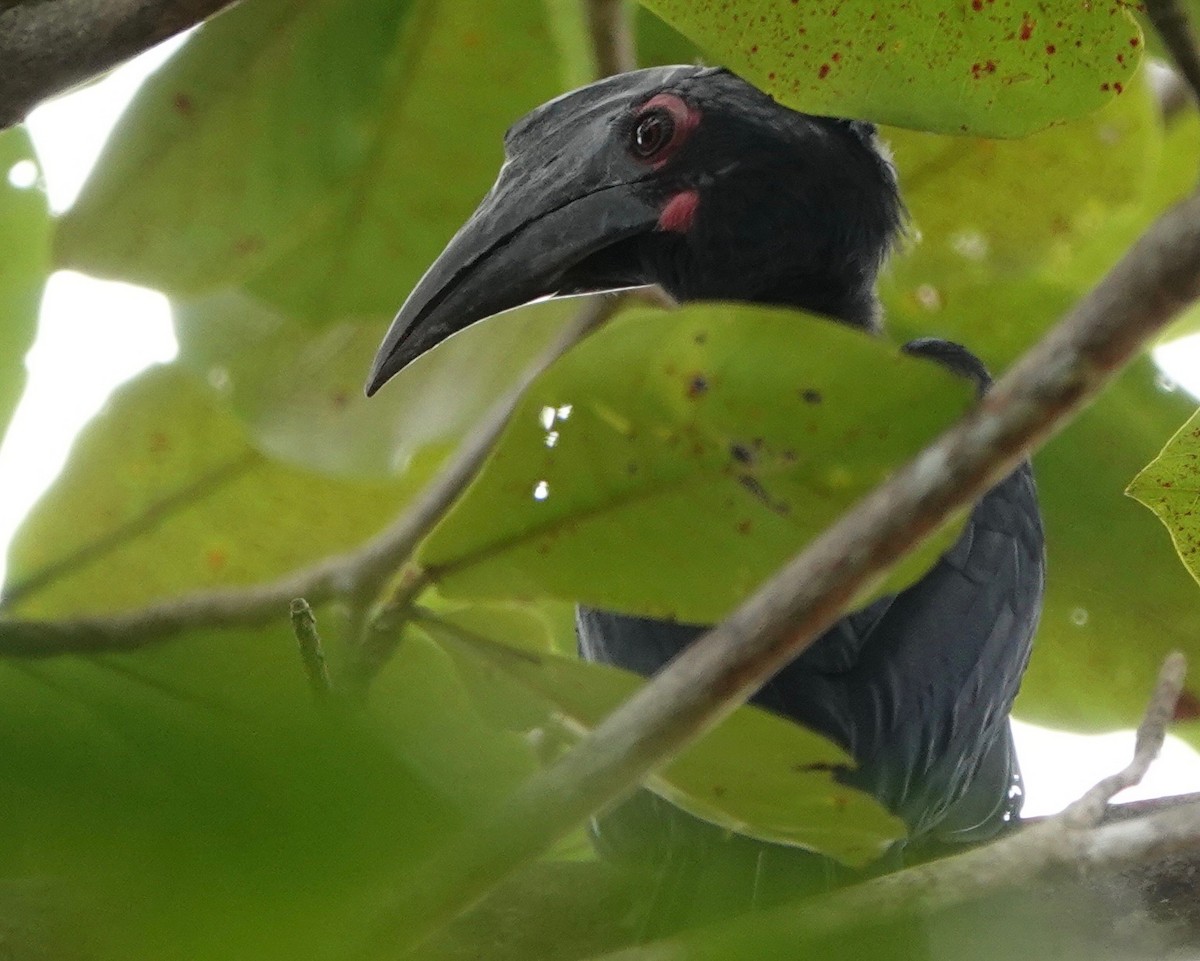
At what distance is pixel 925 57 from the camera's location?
1.43 meters

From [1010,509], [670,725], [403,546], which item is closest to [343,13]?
[403,546]

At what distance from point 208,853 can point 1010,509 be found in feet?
7.12

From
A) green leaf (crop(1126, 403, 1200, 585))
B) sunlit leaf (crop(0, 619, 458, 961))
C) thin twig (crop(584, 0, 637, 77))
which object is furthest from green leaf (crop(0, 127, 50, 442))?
sunlit leaf (crop(0, 619, 458, 961))

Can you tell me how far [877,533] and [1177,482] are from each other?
0.68 metres

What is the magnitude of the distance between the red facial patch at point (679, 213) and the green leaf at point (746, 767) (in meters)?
1.27

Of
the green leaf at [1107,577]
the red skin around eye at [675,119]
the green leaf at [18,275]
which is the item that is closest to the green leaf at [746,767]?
the green leaf at [18,275]

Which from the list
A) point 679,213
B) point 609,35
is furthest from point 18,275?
point 679,213

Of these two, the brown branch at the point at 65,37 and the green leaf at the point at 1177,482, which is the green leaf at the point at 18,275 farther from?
the green leaf at the point at 1177,482

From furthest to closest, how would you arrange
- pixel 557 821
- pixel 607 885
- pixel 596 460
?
pixel 607 885, pixel 596 460, pixel 557 821

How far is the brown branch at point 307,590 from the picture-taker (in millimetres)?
1500

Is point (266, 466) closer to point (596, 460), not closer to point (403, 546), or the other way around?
point (403, 546)

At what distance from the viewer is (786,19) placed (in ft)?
4.68

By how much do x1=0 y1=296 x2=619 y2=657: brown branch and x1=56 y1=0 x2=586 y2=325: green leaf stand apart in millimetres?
410

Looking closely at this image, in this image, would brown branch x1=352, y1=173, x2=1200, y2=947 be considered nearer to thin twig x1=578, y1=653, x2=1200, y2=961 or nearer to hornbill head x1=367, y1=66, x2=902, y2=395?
thin twig x1=578, y1=653, x2=1200, y2=961
